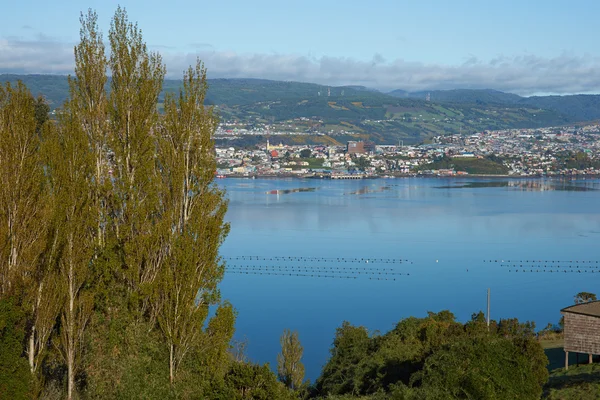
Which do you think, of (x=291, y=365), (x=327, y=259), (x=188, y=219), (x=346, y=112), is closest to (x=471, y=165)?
(x=346, y=112)

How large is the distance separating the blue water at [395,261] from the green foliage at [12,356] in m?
7.60

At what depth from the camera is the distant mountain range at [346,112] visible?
103775 millimetres

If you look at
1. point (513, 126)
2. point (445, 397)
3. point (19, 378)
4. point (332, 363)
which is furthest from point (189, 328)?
point (513, 126)

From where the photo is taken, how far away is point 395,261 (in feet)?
72.1

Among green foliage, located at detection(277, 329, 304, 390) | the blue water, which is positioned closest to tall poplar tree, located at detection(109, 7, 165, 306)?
green foliage, located at detection(277, 329, 304, 390)

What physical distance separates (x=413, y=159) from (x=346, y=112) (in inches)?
1669

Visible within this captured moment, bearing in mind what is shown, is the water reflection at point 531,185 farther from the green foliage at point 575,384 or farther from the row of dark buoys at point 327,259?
the green foliage at point 575,384

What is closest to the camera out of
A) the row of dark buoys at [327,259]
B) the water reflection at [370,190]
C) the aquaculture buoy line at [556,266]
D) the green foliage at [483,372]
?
the green foliage at [483,372]

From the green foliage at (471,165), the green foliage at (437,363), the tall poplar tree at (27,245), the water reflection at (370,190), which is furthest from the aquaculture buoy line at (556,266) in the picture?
the green foliage at (471,165)

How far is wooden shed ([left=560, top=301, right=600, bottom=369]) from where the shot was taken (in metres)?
8.61

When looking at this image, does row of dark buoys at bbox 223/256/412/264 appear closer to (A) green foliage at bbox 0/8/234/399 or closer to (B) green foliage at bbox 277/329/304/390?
(B) green foliage at bbox 277/329/304/390

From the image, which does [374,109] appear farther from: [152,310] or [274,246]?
[152,310]

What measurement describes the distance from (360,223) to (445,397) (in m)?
24.9

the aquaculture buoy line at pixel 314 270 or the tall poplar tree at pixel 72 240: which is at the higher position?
the tall poplar tree at pixel 72 240
